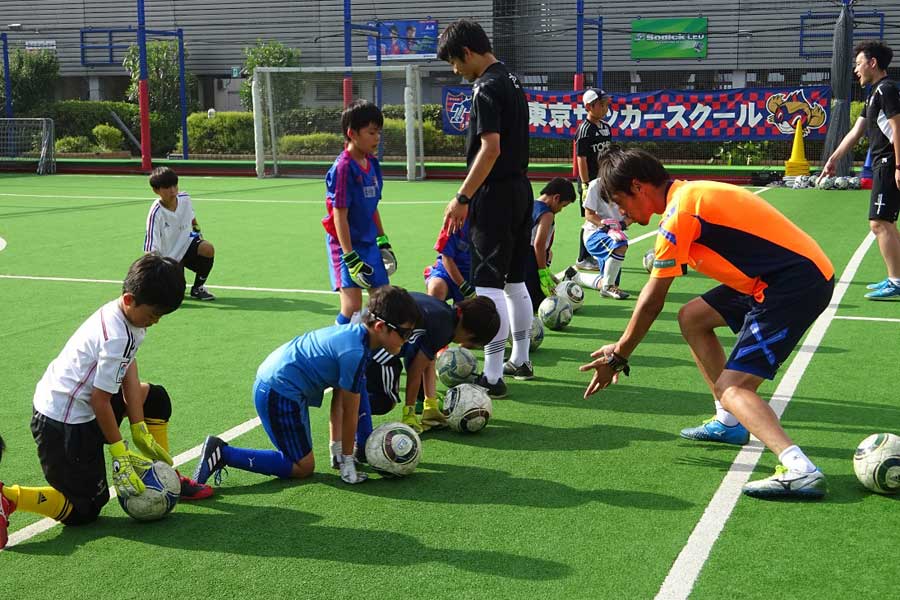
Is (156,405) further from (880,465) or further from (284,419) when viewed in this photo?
(880,465)

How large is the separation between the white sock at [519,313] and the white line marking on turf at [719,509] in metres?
1.66

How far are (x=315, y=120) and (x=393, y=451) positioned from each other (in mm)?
22003

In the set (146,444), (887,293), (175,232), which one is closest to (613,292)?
(887,293)

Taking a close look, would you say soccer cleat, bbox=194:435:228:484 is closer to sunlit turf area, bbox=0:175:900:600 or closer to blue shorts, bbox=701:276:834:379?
sunlit turf area, bbox=0:175:900:600

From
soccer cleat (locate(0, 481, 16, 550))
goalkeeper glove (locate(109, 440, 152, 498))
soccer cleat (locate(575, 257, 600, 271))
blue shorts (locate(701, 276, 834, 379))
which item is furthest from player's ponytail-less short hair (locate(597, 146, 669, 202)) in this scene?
soccer cleat (locate(575, 257, 600, 271))

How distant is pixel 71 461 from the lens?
440 centimetres

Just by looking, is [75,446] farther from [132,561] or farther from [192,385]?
[192,385]

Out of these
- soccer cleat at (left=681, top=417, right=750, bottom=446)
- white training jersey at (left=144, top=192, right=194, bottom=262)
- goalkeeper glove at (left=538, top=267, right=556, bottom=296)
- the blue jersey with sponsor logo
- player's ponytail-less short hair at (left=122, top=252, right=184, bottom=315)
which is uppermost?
player's ponytail-less short hair at (left=122, top=252, right=184, bottom=315)

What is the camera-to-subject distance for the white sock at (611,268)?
32.8 feet

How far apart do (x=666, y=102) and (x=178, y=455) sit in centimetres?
2118

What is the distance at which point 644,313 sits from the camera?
4570mm

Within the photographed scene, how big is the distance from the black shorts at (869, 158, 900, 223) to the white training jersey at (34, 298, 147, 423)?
299 inches

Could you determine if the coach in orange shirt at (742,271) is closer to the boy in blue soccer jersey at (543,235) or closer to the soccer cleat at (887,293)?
the boy in blue soccer jersey at (543,235)

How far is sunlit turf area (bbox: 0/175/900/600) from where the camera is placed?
3889mm
